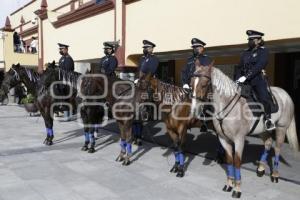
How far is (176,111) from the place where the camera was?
6762 millimetres

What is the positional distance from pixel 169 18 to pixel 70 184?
19.8 ft

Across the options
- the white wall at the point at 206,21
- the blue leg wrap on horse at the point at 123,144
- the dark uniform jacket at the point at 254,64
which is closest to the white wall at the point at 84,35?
the white wall at the point at 206,21

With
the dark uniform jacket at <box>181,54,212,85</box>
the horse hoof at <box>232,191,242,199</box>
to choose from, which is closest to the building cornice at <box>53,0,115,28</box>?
the dark uniform jacket at <box>181,54,212,85</box>

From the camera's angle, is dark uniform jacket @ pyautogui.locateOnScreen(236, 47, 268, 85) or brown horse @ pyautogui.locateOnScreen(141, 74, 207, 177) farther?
brown horse @ pyautogui.locateOnScreen(141, 74, 207, 177)

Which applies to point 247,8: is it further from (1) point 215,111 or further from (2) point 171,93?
(1) point 215,111

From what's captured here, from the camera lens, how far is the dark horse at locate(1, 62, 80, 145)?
357 inches

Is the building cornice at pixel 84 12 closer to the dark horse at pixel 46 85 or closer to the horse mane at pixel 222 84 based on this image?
the dark horse at pixel 46 85

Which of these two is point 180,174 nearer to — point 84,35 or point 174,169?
point 174,169

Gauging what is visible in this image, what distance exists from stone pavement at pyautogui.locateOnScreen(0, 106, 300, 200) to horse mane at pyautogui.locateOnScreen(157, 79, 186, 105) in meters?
1.44

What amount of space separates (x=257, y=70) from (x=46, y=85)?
18.2ft

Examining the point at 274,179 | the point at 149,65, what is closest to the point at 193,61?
the point at 149,65

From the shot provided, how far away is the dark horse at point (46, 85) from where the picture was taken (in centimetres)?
907

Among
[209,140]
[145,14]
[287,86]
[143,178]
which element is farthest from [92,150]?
[287,86]

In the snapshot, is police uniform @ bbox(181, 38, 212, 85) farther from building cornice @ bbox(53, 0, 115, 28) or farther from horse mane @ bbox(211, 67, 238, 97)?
building cornice @ bbox(53, 0, 115, 28)
